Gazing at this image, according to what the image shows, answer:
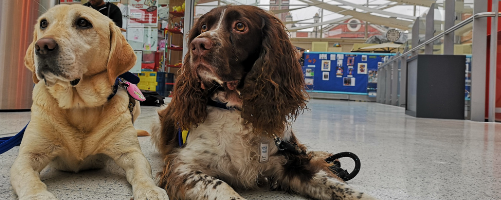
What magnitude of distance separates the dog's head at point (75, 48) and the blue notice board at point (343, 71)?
16644 mm

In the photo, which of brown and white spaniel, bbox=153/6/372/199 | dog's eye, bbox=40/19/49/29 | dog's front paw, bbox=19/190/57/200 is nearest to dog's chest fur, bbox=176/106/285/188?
brown and white spaniel, bbox=153/6/372/199

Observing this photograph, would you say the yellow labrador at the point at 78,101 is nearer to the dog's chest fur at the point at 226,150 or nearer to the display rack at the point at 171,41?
the dog's chest fur at the point at 226,150

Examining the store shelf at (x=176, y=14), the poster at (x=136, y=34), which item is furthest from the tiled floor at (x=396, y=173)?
the store shelf at (x=176, y=14)

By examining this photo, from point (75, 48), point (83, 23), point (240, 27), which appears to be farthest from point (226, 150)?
point (83, 23)

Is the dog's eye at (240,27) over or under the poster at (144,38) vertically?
under

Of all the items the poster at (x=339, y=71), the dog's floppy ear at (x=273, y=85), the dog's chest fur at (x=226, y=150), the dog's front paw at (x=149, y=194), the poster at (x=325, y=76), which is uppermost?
the poster at (x=339, y=71)

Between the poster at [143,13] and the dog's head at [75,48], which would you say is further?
the poster at [143,13]

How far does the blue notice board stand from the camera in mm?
18516

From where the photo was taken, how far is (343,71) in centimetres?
1873

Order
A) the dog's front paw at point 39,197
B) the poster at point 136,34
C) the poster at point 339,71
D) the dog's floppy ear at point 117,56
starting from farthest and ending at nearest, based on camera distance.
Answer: the poster at point 339,71, the poster at point 136,34, the dog's floppy ear at point 117,56, the dog's front paw at point 39,197

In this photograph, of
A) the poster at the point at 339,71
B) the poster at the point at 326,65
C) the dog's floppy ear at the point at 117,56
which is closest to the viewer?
the dog's floppy ear at the point at 117,56

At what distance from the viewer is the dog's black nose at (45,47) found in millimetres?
1696

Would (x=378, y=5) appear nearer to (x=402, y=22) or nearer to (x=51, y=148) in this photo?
(x=402, y=22)

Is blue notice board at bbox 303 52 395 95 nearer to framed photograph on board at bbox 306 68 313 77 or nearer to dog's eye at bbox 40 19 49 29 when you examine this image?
framed photograph on board at bbox 306 68 313 77
